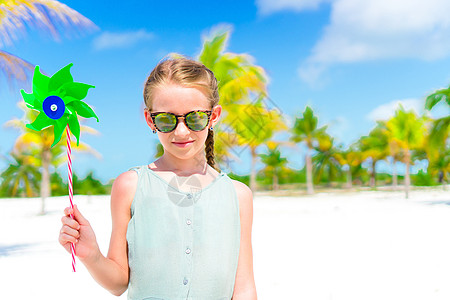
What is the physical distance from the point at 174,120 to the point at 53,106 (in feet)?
1.31

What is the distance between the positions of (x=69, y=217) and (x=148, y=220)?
247mm

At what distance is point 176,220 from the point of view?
4.98 ft

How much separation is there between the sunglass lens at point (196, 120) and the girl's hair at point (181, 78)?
9cm

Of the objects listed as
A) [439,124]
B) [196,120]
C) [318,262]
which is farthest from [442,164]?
[196,120]

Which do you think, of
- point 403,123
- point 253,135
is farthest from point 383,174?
point 253,135

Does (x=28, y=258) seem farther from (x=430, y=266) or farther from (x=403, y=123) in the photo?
(x=403, y=123)

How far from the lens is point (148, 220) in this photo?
152 centimetres

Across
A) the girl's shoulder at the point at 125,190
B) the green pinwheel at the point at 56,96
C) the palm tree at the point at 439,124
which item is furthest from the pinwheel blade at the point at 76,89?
the palm tree at the point at 439,124

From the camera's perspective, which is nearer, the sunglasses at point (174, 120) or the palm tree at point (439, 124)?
the sunglasses at point (174, 120)

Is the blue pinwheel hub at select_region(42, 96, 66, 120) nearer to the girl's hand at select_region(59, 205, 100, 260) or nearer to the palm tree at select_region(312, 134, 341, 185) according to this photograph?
the girl's hand at select_region(59, 205, 100, 260)

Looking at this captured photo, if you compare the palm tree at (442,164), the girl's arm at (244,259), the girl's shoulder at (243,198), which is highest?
the palm tree at (442,164)

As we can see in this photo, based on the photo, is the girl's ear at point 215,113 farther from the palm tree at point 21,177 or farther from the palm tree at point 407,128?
the palm tree at point 21,177

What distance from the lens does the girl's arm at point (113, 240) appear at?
145 centimetres

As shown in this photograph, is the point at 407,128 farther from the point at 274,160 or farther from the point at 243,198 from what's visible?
the point at 243,198
